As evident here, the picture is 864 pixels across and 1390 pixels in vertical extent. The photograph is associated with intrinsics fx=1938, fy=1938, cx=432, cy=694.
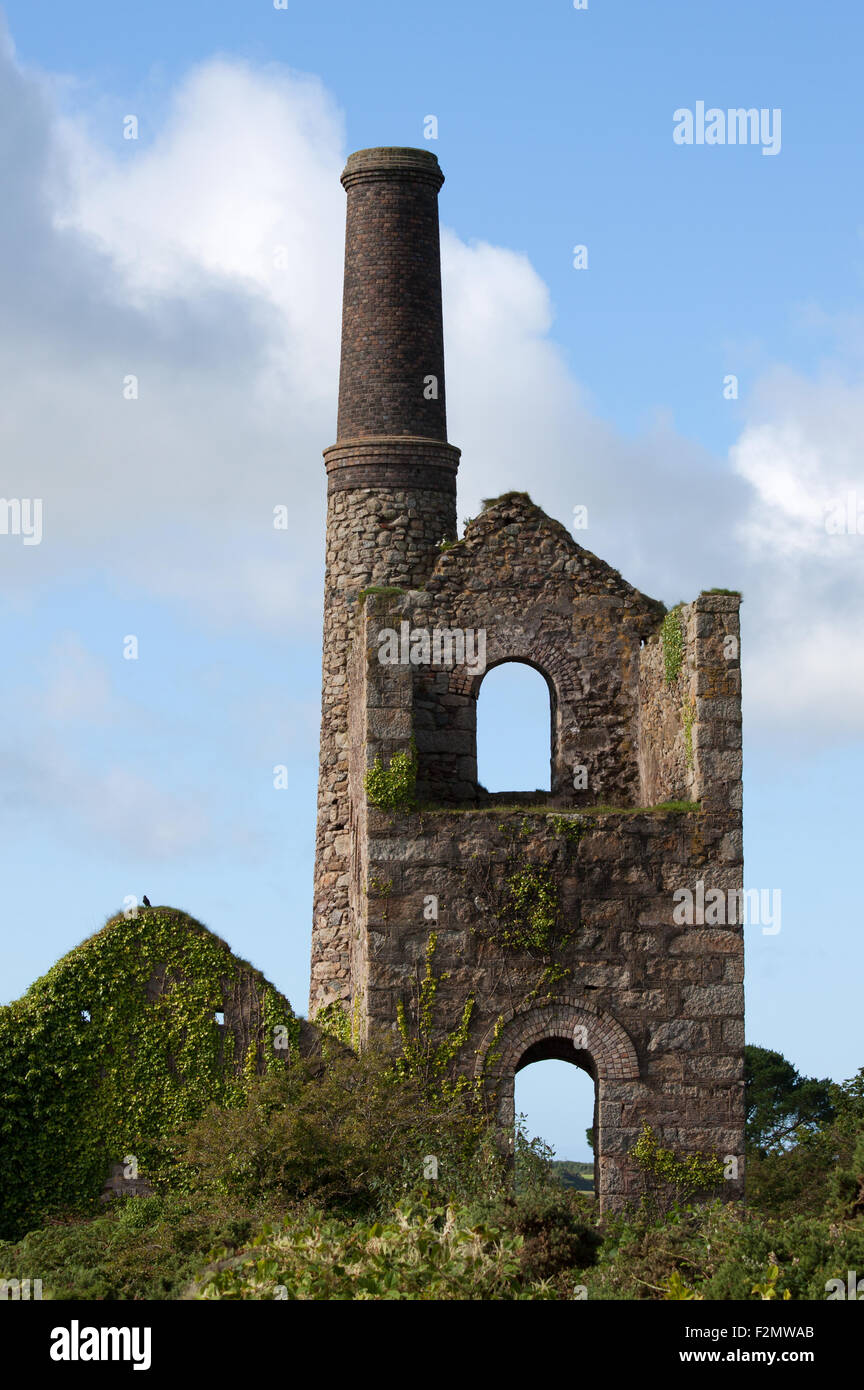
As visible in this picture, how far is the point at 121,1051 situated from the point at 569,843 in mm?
5244

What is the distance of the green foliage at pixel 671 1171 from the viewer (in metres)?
20.5

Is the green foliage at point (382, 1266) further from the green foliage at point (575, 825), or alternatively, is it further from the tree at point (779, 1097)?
the tree at point (779, 1097)

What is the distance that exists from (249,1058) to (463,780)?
423 cm

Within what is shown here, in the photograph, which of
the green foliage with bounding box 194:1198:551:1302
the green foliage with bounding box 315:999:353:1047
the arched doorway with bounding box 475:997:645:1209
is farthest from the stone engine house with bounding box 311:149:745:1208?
the green foliage with bounding box 194:1198:551:1302

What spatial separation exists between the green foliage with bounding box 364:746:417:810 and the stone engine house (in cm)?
6

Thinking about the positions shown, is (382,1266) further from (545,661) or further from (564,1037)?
(545,661)

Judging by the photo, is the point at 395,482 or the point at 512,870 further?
the point at 395,482

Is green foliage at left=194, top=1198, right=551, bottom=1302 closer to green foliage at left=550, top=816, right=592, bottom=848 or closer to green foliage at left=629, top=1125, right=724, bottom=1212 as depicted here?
green foliage at left=629, top=1125, right=724, bottom=1212

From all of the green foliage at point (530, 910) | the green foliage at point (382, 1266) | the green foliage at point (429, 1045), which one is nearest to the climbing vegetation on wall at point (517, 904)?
the green foliage at point (530, 910)

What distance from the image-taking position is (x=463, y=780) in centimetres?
2264

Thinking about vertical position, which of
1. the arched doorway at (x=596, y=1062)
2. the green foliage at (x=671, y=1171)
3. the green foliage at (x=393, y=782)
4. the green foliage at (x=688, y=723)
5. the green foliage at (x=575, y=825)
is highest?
the green foliage at (x=688, y=723)

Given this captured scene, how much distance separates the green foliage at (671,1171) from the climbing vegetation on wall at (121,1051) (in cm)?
388
